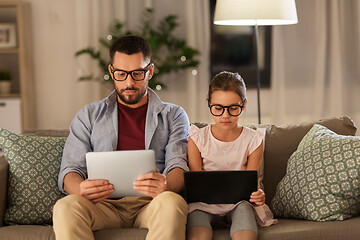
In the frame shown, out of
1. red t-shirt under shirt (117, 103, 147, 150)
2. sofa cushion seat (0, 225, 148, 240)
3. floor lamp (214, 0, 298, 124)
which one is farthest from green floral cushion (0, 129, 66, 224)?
floor lamp (214, 0, 298, 124)

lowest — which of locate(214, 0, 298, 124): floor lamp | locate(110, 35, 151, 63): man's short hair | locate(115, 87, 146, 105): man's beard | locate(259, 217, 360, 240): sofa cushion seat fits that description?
locate(259, 217, 360, 240): sofa cushion seat

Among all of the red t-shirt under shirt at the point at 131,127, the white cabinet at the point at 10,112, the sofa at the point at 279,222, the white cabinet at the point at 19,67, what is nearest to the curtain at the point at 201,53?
the white cabinet at the point at 19,67

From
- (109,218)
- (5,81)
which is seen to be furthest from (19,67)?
(109,218)

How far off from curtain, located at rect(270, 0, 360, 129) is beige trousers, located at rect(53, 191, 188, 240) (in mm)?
3388

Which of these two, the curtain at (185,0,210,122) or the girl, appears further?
the curtain at (185,0,210,122)

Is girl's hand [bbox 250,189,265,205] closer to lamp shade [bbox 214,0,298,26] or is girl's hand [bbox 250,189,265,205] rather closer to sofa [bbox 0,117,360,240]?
sofa [bbox 0,117,360,240]

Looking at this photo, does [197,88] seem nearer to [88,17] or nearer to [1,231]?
[88,17]

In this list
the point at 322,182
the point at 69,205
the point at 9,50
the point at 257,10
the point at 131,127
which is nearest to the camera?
the point at 69,205

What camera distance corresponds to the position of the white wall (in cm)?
522

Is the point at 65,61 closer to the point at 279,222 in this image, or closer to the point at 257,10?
the point at 257,10

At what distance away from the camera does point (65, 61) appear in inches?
208

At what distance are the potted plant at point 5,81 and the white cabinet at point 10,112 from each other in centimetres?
12

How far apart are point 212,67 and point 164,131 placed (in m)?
2.98

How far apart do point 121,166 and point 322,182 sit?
85 centimetres
